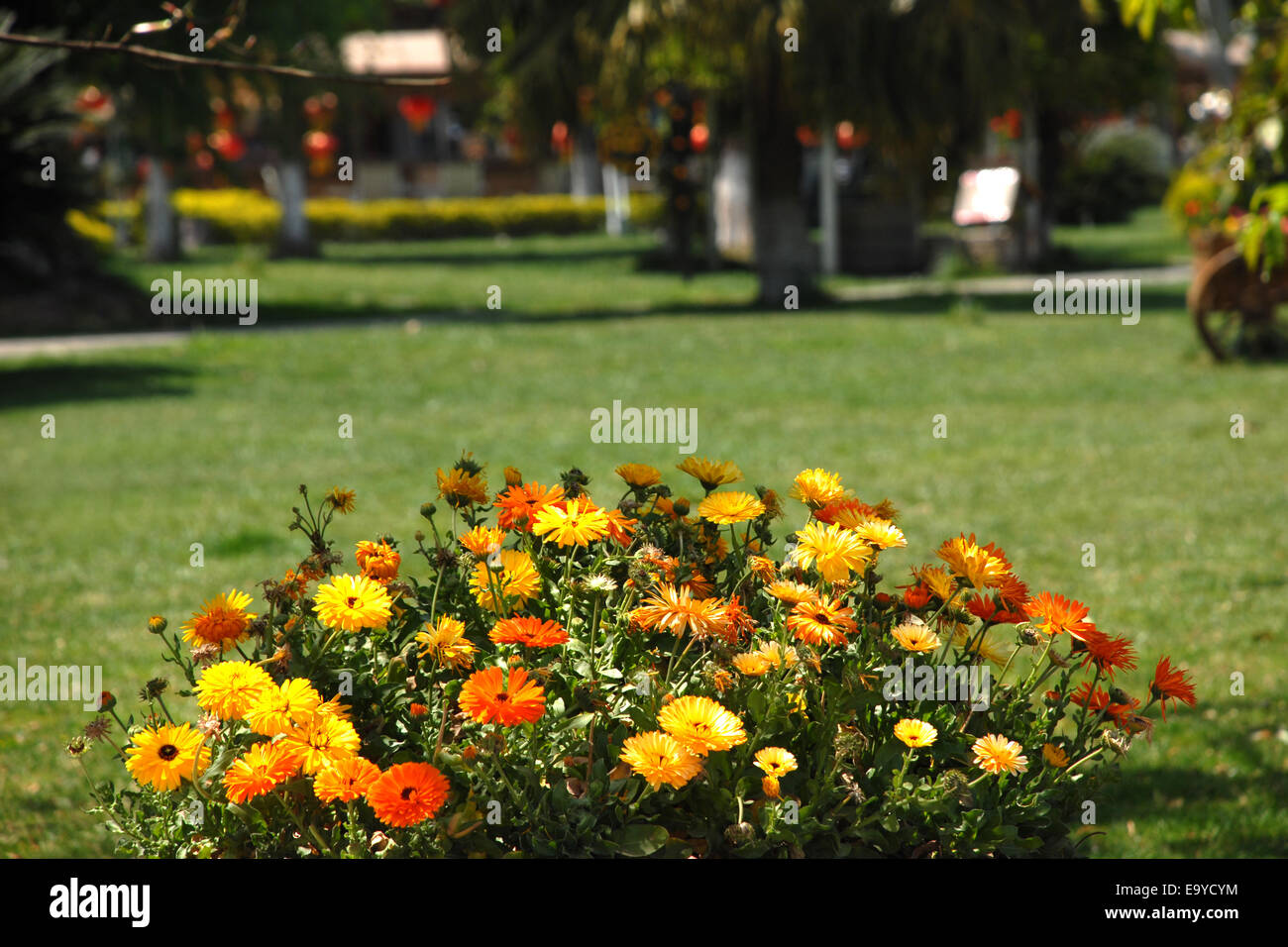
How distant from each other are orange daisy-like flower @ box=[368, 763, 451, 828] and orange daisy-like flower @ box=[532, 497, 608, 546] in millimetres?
418

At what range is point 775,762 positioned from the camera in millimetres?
1921

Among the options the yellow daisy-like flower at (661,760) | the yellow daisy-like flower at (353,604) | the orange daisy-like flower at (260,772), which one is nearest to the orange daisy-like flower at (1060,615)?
the yellow daisy-like flower at (661,760)

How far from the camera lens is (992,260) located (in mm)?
23984

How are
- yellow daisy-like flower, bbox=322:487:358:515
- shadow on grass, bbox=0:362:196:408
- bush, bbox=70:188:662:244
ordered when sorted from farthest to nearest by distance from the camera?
bush, bbox=70:188:662:244 → shadow on grass, bbox=0:362:196:408 → yellow daisy-like flower, bbox=322:487:358:515

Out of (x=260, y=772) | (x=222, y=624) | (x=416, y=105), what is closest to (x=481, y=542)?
(x=222, y=624)

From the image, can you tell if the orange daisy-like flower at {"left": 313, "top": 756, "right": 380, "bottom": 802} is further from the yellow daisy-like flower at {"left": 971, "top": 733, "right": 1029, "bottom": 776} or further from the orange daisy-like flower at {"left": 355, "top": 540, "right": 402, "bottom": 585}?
the yellow daisy-like flower at {"left": 971, "top": 733, "right": 1029, "bottom": 776}

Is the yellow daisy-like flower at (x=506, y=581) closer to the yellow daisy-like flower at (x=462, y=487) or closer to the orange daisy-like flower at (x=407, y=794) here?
the yellow daisy-like flower at (x=462, y=487)

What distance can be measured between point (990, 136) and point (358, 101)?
449 inches

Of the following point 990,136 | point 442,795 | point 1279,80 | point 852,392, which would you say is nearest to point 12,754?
point 442,795

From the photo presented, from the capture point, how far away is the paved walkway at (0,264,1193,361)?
622 inches

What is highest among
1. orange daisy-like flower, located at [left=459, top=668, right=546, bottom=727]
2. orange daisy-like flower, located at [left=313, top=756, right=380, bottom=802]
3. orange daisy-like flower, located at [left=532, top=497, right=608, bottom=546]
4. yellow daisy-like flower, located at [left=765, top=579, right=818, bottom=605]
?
orange daisy-like flower, located at [left=532, top=497, right=608, bottom=546]

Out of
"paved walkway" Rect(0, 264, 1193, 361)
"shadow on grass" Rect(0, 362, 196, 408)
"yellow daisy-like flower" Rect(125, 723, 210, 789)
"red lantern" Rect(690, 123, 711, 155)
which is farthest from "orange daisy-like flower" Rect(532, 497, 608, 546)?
"red lantern" Rect(690, 123, 711, 155)

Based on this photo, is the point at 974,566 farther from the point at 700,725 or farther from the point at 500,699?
the point at 500,699

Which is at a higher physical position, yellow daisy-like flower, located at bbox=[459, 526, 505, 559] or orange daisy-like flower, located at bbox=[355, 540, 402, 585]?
yellow daisy-like flower, located at bbox=[459, 526, 505, 559]
